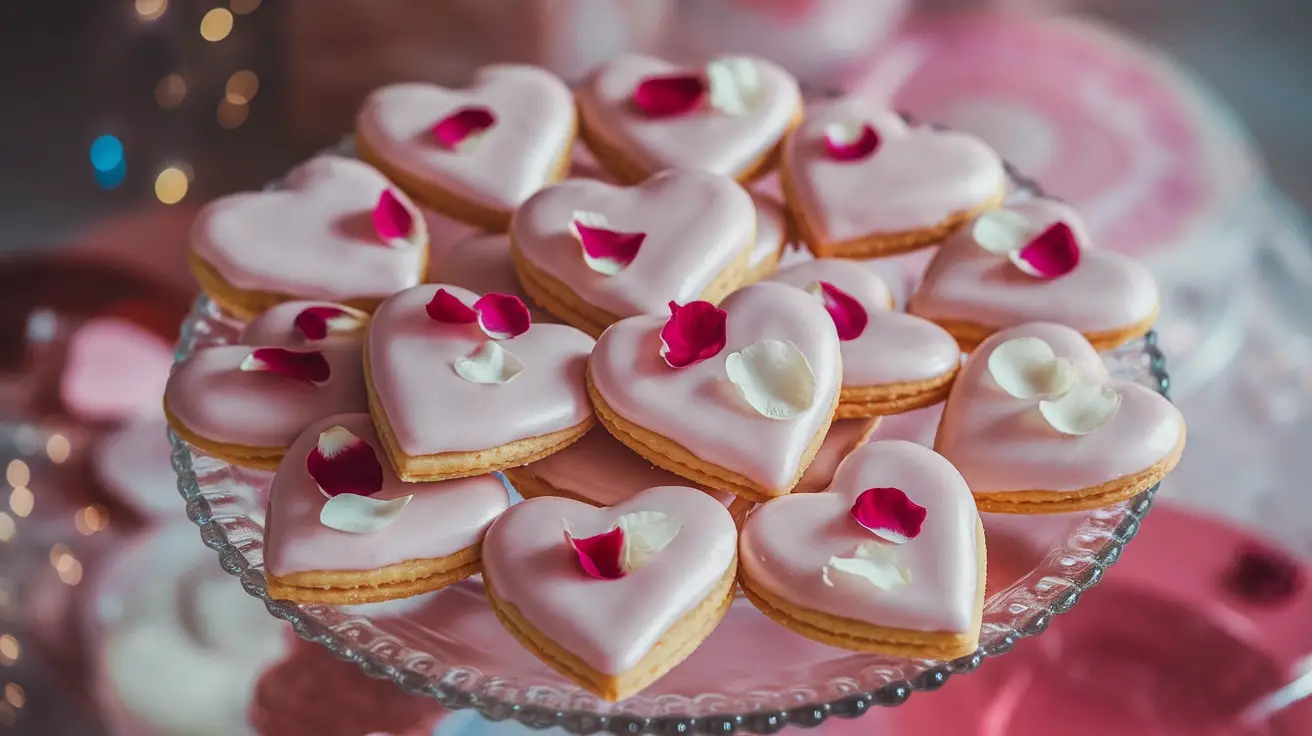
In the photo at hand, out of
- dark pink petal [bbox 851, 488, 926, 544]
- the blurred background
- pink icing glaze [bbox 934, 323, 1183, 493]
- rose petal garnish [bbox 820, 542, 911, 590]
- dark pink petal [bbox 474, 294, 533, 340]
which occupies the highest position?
dark pink petal [bbox 474, 294, 533, 340]

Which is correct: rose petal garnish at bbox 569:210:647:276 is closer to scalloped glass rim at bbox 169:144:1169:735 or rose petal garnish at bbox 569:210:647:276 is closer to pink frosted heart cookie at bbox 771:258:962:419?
pink frosted heart cookie at bbox 771:258:962:419

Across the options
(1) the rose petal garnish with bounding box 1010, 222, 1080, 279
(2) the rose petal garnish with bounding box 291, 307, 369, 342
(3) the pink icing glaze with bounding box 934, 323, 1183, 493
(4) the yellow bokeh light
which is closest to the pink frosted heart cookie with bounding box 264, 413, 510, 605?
(2) the rose petal garnish with bounding box 291, 307, 369, 342

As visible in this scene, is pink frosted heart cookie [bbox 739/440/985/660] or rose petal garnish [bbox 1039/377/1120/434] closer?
pink frosted heart cookie [bbox 739/440/985/660]

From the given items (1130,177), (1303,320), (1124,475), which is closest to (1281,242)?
(1303,320)

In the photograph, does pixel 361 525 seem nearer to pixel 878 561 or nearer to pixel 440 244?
pixel 878 561

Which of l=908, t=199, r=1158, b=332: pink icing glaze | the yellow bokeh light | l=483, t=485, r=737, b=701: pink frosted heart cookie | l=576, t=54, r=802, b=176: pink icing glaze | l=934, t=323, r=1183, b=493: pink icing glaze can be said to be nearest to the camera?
l=483, t=485, r=737, b=701: pink frosted heart cookie

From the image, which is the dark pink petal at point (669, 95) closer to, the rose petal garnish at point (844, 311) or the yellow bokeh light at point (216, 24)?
the rose petal garnish at point (844, 311)

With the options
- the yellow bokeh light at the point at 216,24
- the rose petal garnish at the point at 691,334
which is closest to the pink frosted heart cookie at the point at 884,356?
the rose petal garnish at the point at 691,334

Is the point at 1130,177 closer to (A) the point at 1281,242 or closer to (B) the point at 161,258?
(A) the point at 1281,242
